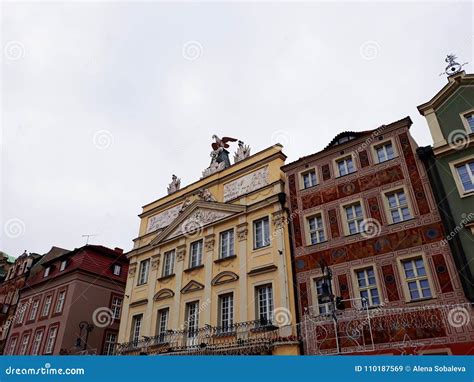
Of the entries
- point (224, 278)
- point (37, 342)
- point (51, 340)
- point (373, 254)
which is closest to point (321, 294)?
point (373, 254)

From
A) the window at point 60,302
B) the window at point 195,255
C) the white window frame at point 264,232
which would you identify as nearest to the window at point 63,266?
the window at point 60,302

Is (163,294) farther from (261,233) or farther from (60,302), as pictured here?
(60,302)

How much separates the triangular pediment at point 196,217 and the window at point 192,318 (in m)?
4.51

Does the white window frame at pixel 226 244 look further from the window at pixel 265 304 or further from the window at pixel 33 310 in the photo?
the window at pixel 33 310

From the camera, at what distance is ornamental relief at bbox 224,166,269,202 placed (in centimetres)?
2314

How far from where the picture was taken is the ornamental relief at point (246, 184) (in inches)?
911

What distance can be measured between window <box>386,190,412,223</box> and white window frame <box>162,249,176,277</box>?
13.4m

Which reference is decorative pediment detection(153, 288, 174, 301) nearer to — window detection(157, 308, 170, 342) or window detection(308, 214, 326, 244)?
window detection(157, 308, 170, 342)

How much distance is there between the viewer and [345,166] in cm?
1975

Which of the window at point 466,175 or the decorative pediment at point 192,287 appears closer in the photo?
the window at point 466,175

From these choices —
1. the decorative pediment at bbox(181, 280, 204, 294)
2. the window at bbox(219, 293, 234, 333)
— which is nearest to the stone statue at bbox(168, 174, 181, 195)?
the decorative pediment at bbox(181, 280, 204, 294)

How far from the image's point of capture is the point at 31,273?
121 ft

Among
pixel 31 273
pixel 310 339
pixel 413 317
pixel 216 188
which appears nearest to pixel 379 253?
pixel 413 317

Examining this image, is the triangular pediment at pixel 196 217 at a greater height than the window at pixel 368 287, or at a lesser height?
greater
